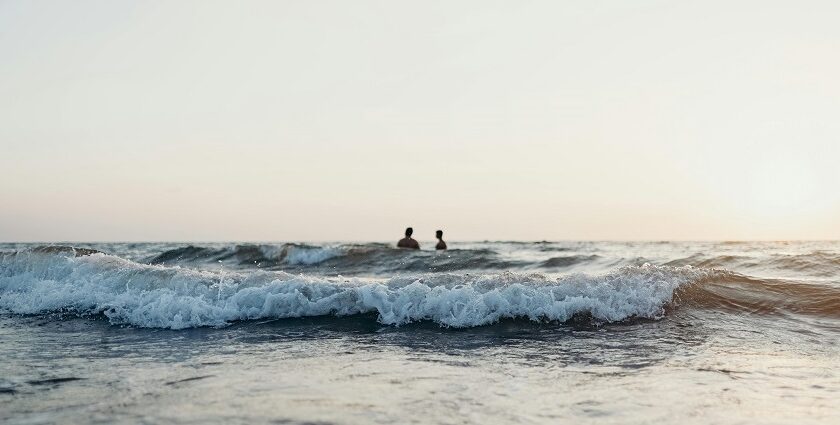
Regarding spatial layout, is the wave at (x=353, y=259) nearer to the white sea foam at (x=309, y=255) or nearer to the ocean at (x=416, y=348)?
the white sea foam at (x=309, y=255)

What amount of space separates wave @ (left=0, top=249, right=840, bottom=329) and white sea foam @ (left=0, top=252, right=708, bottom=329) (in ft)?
0.04

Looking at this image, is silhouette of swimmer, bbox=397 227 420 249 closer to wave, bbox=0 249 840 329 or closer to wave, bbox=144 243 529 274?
wave, bbox=144 243 529 274

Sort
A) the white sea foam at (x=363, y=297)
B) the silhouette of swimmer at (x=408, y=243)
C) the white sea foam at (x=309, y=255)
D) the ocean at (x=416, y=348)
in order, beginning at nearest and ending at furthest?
the ocean at (x=416, y=348) < the white sea foam at (x=363, y=297) < the white sea foam at (x=309, y=255) < the silhouette of swimmer at (x=408, y=243)

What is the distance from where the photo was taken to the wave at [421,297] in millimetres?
7387

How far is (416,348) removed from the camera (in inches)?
229

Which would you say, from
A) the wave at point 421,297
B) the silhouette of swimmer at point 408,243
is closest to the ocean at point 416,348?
the wave at point 421,297

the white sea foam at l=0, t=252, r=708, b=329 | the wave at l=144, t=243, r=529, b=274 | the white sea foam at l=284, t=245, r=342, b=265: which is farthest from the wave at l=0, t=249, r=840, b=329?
the white sea foam at l=284, t=245, r=342, b=265

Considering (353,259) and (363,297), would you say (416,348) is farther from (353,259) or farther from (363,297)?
(353,259)

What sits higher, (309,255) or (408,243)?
(408,243)

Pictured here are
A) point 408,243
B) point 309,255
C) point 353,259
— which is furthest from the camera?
point 408,243

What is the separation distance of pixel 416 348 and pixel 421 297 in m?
1.82

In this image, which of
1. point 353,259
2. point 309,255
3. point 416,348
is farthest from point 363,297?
point 309,255

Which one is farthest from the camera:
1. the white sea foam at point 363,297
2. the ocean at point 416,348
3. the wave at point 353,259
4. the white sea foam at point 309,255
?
the white sea foam at point 309,255

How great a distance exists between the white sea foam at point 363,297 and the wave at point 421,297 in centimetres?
1
